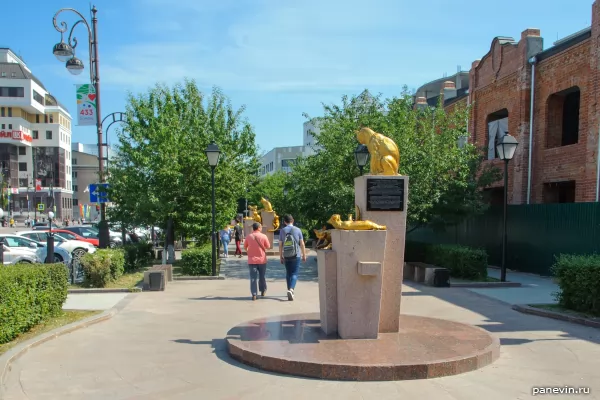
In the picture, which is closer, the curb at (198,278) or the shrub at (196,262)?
the curb at (198,278)

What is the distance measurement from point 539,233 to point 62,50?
16302 millimetres

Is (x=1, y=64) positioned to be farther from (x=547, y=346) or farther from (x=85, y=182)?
(x=547, y=346)

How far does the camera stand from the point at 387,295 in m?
7.43

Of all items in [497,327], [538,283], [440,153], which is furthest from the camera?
[440,153]

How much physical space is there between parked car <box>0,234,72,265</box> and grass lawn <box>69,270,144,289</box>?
3.66m

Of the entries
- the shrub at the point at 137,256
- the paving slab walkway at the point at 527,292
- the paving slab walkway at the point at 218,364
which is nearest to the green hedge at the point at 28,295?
the paving slab walkway at the point at 218,364

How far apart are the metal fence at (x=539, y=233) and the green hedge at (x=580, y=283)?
18.0 feet

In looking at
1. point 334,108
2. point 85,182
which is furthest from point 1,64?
Answer: point 334,108

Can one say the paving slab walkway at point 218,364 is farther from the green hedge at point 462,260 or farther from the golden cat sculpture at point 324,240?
the green hedge at point 462,260

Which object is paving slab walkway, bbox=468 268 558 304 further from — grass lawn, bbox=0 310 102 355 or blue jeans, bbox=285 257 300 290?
grass lawn, bbox=0 310 102 355

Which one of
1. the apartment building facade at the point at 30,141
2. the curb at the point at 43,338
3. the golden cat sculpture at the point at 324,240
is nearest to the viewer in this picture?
the curb at the point at 43,338

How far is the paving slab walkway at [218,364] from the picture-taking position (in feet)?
18.0

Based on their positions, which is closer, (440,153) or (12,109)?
(440,153)

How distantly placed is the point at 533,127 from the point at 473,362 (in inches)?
575
